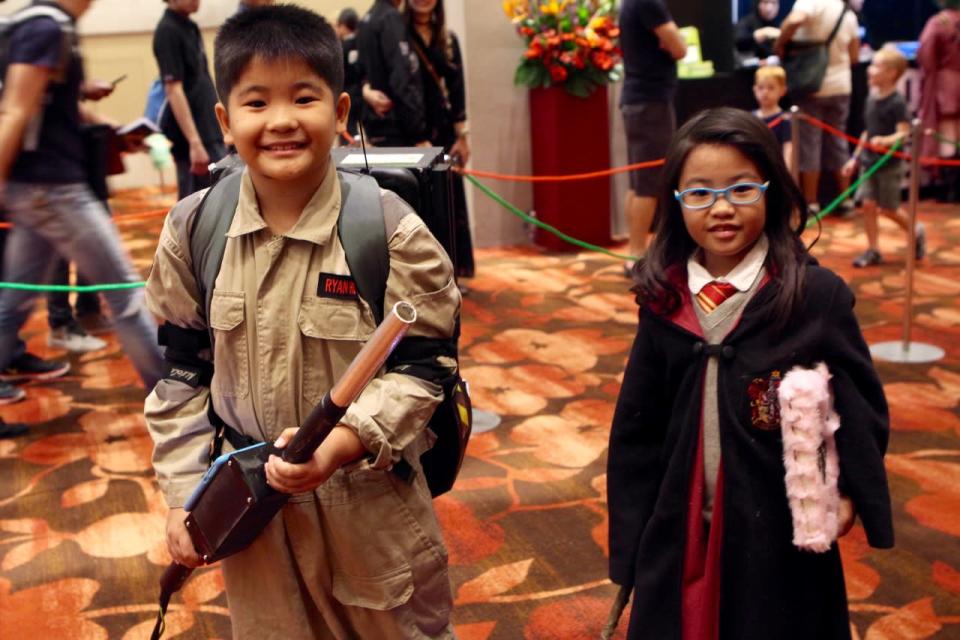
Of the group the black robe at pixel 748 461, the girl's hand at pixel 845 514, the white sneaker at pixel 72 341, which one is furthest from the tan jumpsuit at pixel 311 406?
the white sneaker at pixel 72 341

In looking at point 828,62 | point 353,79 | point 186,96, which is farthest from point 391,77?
point 828,62

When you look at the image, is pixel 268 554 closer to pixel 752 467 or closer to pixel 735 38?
pixel 752 467

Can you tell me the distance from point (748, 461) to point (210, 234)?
99cm

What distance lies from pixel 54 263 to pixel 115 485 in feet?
2.96

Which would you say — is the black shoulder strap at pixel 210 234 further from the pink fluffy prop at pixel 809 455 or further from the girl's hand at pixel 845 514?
the girl's hand at pixel 845 514

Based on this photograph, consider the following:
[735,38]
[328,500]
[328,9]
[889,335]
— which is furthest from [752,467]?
[328,9]

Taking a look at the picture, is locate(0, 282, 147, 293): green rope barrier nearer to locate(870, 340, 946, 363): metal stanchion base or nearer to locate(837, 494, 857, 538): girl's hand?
locate(837, 494, 857, 538): girl's hand

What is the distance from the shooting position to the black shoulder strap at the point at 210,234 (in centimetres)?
174

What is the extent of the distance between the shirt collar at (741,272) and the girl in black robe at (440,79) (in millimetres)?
3212

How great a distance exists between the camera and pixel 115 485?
Answer: 380cm

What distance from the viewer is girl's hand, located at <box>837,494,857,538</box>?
73.8 inches

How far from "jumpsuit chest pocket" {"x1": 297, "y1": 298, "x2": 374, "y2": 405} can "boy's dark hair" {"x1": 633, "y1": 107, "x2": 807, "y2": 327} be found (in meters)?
0.58

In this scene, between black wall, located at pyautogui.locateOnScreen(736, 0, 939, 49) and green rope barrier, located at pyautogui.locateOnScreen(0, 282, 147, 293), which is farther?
black wall, located at pyautogui.locateOnScreen(736, 0, 939, 49)

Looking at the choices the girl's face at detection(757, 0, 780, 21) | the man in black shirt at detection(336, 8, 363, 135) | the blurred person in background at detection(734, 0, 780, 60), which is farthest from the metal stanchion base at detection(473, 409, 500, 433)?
the girl's face at detection(757, 0, 780, 21)
